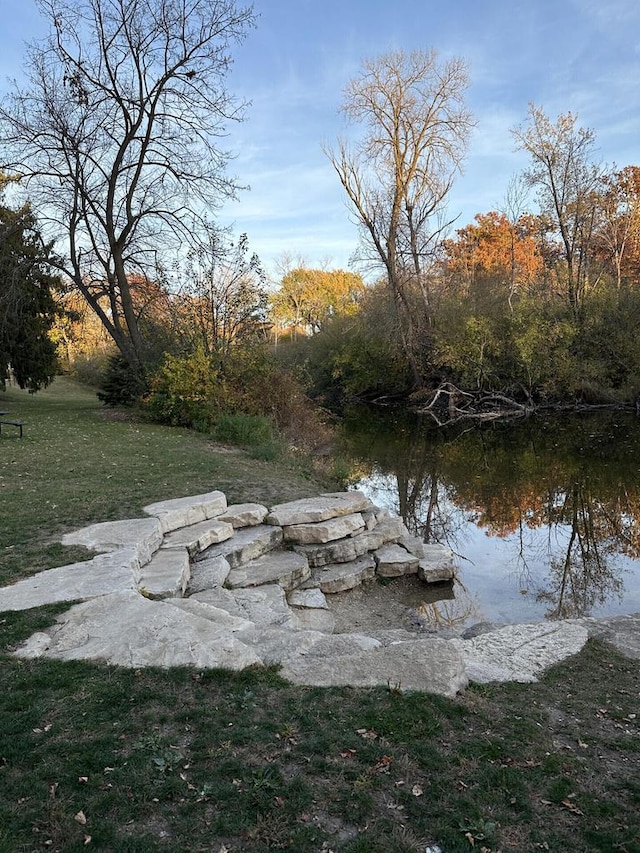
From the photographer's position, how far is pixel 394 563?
286 inches

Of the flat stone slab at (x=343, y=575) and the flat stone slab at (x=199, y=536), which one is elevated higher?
the flat stone slab at (x=199, y=536)

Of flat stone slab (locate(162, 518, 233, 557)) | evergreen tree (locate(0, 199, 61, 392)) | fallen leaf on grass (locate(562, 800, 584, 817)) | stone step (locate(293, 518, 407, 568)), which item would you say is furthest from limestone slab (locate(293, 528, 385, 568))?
evergreen tree (locate(0, 199, 61, 392))

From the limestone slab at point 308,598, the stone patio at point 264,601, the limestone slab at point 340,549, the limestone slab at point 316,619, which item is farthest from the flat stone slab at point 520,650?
the limestone slab at point 340,549

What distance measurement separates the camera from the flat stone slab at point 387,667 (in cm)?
346

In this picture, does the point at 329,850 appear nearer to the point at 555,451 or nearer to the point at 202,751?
the point at 202,751

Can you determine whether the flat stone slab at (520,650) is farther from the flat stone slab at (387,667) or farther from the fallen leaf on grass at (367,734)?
the fallen leaf on grass at (367,734)

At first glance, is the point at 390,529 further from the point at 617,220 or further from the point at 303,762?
the point at 617,220

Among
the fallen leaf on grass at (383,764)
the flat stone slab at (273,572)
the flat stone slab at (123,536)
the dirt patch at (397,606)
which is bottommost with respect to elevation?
the dirt patch at (397,606)

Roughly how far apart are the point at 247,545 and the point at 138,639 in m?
2.86

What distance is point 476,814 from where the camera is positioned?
A: 2383 mm

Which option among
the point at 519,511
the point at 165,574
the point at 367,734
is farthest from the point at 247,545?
the point at 519,511

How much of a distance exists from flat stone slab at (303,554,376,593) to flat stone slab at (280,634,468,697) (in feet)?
8.45

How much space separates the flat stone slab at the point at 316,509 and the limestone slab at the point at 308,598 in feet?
3.59

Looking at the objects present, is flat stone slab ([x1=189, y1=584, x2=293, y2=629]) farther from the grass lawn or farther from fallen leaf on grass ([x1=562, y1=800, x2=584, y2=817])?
fallen leaf on grass ([x1=562, y1=800, x2=584, y2=817])
